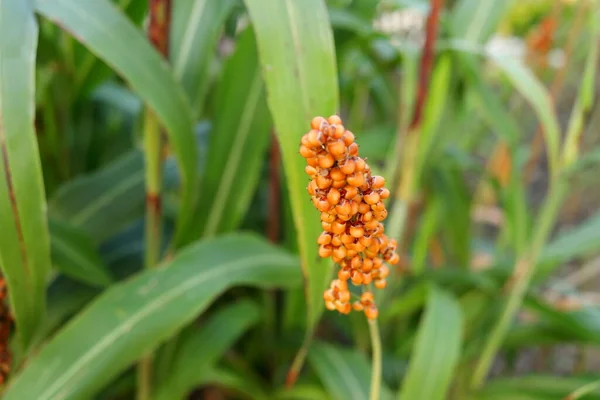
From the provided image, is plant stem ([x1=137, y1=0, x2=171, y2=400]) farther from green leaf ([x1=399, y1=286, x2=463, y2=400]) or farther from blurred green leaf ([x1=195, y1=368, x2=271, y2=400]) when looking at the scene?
green leaf ([x1=399, y1=286, x2=463, y2=400])

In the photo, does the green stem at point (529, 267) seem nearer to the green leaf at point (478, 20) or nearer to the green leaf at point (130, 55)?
the green leaf at point (478, 20)

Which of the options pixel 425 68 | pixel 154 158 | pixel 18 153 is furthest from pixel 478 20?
pixel 18 153

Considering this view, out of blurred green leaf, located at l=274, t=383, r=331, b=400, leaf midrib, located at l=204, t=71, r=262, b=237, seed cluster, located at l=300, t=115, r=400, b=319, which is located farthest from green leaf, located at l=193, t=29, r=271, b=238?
seed cluster, located at l=300, t=115, r=400, b=319

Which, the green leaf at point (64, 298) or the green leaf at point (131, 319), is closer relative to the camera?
the green leaf at point (131, 319)

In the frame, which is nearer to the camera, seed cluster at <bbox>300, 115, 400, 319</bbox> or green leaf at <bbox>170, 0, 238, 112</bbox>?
seed cluster at <bbox>300, 115, 400, 319</bbox>

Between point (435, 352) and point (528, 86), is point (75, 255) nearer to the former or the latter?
point (435, 352)

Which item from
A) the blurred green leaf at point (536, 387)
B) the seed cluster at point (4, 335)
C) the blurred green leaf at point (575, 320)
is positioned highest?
the blurred green leaf at point (575, 320)

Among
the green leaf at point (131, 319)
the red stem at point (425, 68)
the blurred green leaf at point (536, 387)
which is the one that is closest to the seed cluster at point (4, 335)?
the green leaf at point (131, 319)
